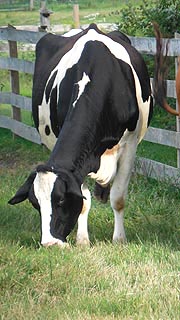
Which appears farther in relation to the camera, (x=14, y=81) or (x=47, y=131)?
(x=14, y=81)

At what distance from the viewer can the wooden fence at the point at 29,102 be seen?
930 cm

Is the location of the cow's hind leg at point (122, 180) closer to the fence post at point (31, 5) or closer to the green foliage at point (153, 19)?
the green foliage at point (153, 19)

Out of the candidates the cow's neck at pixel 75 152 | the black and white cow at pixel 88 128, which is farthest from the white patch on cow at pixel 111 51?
the cow's neck at pixel 75 152

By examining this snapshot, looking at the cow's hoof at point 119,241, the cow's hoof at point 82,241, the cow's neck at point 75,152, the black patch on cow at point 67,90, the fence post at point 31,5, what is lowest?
the fence post at point 31,5

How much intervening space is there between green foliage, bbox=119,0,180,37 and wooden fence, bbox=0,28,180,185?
180 centimetres

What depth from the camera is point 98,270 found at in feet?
20.5

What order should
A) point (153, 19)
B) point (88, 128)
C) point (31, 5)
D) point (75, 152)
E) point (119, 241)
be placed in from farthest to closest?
point (31, 5) < point (153, 19) < point (119, 241) < point (88, 128) < point (75, 152)

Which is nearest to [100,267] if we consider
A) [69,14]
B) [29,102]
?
[29,102]

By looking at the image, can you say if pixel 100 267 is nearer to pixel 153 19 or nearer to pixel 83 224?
pixel 83 224

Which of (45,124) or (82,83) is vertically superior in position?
(82,83)

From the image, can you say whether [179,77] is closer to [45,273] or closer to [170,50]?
[45,273]

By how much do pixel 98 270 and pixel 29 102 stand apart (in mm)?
6593

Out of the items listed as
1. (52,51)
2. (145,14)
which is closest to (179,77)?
(52,51)

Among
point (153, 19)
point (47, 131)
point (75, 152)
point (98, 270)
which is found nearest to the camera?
point (98, 270)
